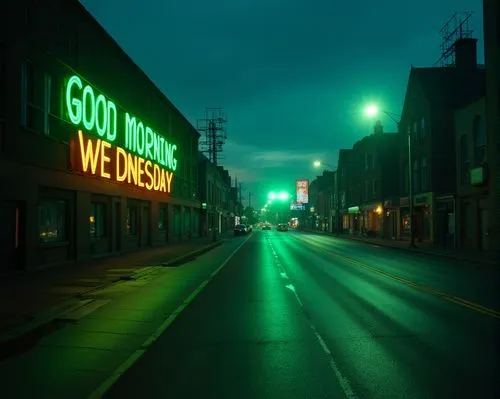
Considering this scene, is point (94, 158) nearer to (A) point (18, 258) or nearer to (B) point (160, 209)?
(A) point (18, 258)

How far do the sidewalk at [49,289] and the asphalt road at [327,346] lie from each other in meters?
2.68

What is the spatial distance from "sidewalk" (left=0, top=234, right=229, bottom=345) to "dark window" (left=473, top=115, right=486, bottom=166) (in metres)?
20.9

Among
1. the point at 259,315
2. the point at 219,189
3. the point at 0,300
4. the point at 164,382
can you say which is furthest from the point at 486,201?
the point at 219,189

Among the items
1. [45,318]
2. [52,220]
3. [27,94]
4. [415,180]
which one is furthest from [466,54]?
[45,318]

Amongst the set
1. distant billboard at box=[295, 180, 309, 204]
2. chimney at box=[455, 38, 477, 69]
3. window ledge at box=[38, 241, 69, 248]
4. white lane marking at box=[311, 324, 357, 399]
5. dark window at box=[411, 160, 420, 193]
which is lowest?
white lane marking at box=[311, 324, 357, 399]

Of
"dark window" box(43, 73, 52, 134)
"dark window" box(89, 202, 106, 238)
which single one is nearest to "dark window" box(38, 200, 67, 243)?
"dark window" box(43, 73, 52, 134)

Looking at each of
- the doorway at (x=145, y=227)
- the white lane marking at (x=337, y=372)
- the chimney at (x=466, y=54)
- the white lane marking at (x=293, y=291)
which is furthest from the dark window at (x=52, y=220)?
the chimney at (x=466, y=54)

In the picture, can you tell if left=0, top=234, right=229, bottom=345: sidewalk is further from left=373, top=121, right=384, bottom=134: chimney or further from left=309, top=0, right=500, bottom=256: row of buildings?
left=373, top=121, right=384, bottom=134: chimney

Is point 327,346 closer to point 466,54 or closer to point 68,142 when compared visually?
point 68,142

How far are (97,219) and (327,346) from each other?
71.9 ft

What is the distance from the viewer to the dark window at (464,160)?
3722 centimetres

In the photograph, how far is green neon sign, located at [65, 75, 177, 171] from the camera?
2209cm

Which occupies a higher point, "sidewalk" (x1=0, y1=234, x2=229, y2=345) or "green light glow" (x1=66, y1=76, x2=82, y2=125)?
"green light glow" (x1=66, y1=76, x2=82, y2=125)

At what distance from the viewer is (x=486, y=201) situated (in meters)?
34.0
